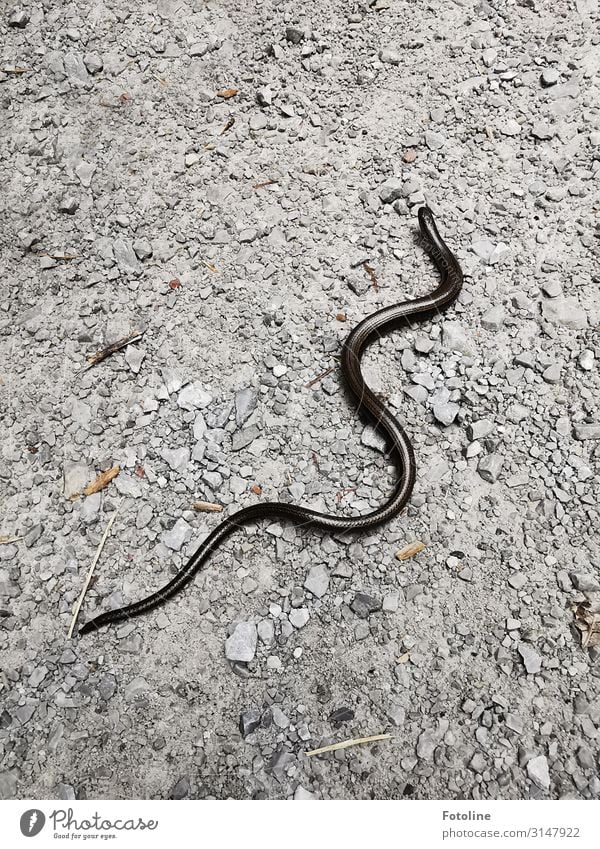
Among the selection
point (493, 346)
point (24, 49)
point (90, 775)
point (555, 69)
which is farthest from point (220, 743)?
point (24, 49)

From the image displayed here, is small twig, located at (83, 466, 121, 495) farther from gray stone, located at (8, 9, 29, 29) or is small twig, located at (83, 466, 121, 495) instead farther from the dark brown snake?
gray stone, located at (8, 9, 29, 29)

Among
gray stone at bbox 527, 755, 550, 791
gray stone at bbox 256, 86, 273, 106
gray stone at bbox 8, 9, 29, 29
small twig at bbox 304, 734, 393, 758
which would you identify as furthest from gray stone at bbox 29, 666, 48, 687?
gray stone at bbox 8, 9, 29, 29

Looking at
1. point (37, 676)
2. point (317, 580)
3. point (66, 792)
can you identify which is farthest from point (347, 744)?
point (37, 676)

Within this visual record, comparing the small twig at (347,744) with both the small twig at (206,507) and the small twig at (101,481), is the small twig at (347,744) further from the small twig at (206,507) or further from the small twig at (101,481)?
the small twig at (101,481)

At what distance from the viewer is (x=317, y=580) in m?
3.87

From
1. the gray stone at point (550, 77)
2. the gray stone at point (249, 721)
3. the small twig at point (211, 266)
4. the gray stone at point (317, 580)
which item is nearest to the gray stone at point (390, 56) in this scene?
the gray stone at point (550, 77)

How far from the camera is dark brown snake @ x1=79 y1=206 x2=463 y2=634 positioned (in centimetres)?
389

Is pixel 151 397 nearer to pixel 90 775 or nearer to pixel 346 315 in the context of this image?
pixel 346 315

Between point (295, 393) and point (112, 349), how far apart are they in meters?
1.41

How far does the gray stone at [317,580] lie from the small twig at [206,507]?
28.4 inches

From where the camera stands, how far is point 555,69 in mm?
5348

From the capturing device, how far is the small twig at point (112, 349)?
4.68m

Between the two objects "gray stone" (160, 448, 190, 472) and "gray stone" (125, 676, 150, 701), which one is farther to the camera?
"gray stone" (160, 448, 190, 472)

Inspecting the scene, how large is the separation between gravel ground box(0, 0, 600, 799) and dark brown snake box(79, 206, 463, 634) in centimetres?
10
